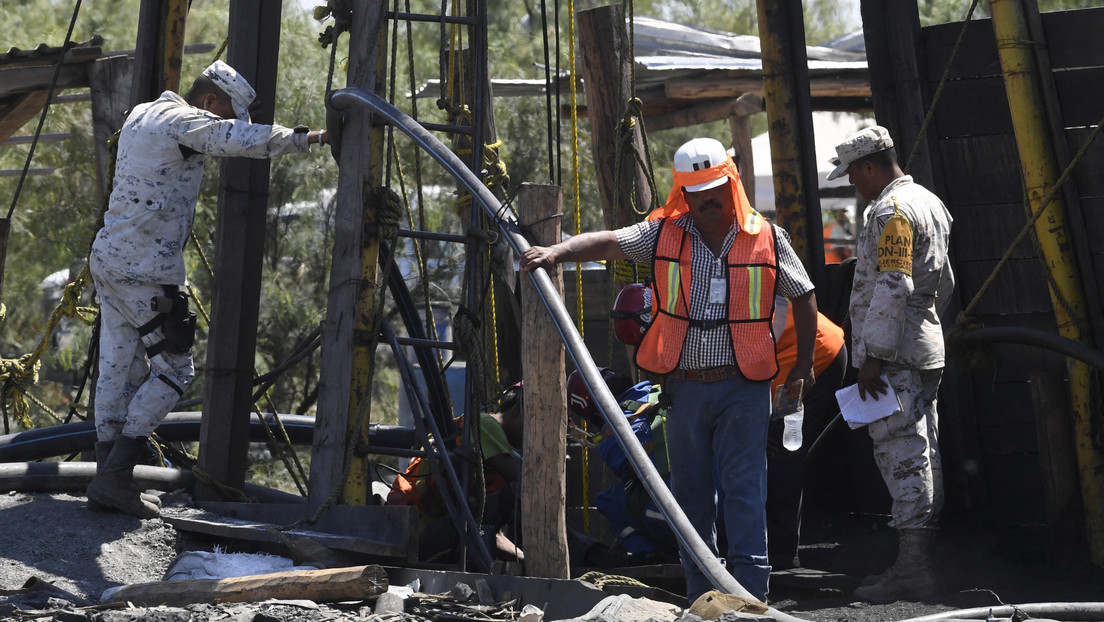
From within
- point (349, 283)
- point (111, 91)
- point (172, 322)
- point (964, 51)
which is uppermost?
point (111, 91)

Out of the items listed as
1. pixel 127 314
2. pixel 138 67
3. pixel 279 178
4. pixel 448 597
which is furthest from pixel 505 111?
pixel 448 597

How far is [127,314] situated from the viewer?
6.38m

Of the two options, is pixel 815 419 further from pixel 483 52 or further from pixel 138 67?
pixel 138 67

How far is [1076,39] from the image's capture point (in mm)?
7117

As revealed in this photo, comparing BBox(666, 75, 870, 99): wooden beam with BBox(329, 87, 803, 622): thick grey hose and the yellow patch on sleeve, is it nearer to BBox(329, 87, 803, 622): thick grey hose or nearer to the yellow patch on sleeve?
the yellow patch on sleeve

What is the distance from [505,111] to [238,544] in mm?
12876

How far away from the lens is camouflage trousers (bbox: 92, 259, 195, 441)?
248 inches

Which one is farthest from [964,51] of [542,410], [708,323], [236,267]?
[236,267]

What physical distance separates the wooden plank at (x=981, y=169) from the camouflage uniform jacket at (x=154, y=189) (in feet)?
13.0

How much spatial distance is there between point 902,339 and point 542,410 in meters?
1.90

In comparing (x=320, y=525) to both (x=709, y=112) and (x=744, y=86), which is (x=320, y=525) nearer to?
(x=744, y=86)

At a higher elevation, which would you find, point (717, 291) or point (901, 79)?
point (901, 79)

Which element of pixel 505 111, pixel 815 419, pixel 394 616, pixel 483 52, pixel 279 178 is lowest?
pixel 394 616

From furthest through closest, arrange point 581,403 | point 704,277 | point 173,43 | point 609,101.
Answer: point 609,101 → point 173,43 → point 581,403 → point 704,277
